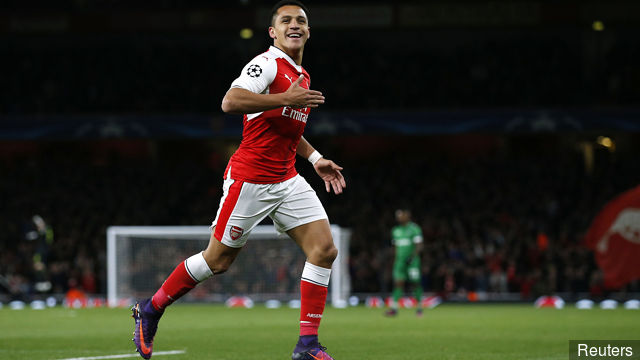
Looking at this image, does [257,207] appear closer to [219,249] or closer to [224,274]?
[219,249]

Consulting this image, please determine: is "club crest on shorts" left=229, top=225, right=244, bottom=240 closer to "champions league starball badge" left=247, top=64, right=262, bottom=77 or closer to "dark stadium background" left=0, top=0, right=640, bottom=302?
"champions league starball badge" left=247, top=64, right=262, bottom=77

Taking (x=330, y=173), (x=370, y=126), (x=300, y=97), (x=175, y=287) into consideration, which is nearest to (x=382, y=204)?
(x=370, y=126)

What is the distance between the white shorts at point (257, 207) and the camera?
22.1ft

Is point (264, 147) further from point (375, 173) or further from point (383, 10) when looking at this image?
point (375, 173)

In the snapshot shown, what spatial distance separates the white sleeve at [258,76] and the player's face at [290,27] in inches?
8.7

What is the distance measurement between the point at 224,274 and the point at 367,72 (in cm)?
814

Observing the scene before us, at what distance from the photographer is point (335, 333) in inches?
486

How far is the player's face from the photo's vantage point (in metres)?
6.73

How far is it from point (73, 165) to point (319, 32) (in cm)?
790

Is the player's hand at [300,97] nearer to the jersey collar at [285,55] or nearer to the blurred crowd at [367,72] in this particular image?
the jersey collar at [285,55]

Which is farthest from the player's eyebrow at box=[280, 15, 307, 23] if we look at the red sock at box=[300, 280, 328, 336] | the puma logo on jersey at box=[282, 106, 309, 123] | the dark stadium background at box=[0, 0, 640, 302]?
the dark stadium background at box=[0, 0, 640, 302]

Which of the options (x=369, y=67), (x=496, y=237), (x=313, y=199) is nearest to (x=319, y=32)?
(x=369, y=67)

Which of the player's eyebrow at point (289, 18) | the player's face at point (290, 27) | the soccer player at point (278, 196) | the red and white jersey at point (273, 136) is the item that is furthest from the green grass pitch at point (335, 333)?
Result: the player's eyebrow at point (289, 18)

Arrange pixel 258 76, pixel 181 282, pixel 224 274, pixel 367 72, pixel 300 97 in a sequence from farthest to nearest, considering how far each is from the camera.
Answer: pixel 367 72 < pixel 224 274 < pixel 181 282 < pixel 258 76 < pixel 300 97
